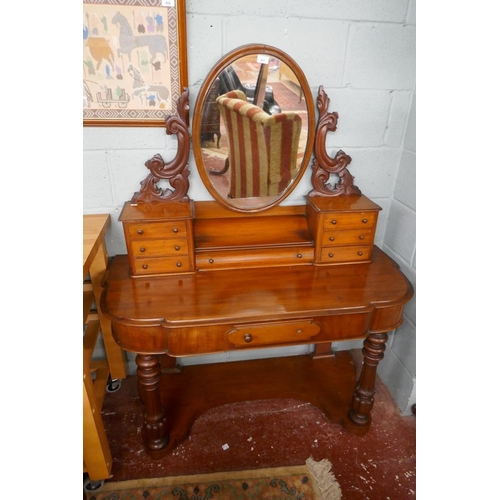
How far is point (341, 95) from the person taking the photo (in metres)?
1.41

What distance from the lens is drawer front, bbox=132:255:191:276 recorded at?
1.31 meters

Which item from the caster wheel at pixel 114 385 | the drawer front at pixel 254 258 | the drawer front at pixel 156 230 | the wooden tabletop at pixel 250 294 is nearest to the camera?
the wooden tabletop at pixel 250 294

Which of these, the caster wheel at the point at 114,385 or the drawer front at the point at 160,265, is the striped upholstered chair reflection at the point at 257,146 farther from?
the caster wheel at the point at 114,385

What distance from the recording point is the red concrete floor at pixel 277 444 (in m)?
1.44

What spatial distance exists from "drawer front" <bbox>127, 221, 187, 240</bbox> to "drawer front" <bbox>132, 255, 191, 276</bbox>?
0.29ft

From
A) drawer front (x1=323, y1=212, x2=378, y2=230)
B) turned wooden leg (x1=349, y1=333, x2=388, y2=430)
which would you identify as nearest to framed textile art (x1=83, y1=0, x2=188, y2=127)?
drawer front (x1=323, y1=212, x2=378, y2=230)

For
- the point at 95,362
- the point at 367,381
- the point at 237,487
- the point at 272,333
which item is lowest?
the point at 237,487

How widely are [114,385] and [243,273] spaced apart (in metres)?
0.98

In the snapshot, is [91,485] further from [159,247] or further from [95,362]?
[159,247]

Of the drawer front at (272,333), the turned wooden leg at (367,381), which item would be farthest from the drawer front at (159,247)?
the turned wooden leg at (367,381)

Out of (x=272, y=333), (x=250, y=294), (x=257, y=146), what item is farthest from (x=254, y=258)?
(x=257, y=146)

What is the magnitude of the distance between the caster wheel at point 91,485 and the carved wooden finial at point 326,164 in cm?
142

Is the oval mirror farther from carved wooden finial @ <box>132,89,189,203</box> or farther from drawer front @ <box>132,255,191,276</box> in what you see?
drawer front @ <box>132,255,191,276</box>

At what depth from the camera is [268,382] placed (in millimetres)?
1786
